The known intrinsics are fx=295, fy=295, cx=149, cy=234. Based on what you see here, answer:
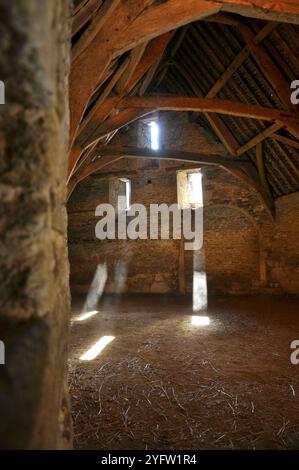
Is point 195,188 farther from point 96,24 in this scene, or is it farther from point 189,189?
point 96,24

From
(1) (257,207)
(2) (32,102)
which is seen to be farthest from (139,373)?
(1) (257,207)

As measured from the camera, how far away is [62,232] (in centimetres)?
109

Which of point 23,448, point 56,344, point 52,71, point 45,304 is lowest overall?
point 23,448

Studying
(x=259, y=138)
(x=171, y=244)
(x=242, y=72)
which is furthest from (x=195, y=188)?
(x=242, y=72)

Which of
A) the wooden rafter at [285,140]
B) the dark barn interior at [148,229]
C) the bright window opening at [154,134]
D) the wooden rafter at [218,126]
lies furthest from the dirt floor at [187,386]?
the bright window opening at [154,134]

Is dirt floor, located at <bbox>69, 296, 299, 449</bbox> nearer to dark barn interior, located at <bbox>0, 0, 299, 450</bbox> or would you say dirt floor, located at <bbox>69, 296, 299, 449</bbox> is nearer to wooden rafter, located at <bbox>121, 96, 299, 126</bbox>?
dark barn interior, located at <bbox>0, 0, 299, 450</bbox>

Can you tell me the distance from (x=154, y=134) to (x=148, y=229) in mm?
3064

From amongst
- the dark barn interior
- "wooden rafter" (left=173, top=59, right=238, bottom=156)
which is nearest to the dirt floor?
the dark barn interior

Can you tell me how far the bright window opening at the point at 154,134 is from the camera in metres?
9.26

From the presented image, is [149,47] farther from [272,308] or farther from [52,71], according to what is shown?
[272,308]

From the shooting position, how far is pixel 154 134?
937 centimetres

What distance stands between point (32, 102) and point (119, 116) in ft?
12.7

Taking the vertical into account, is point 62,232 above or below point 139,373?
above
